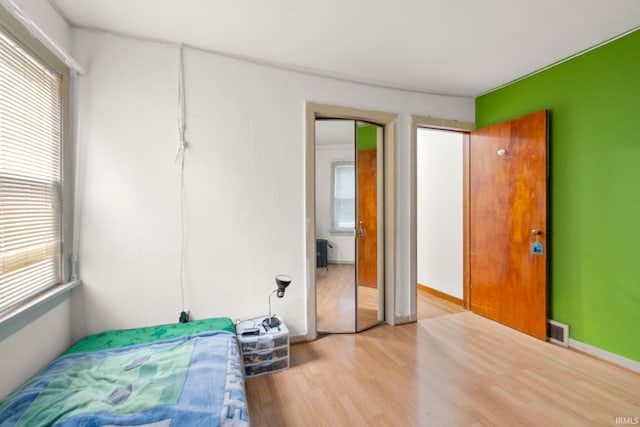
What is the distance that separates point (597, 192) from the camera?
221 cm

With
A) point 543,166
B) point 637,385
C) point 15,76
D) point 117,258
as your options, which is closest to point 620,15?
point 543,166

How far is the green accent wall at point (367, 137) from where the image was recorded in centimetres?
301

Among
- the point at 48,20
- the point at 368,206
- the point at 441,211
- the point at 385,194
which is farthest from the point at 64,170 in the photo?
the point at 441,211

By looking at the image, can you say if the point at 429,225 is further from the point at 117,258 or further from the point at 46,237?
the point at 46,237

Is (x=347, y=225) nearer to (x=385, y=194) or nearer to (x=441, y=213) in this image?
(x=385, y=194)

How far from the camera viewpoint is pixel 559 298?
2467mm

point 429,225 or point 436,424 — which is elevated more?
point 429,225

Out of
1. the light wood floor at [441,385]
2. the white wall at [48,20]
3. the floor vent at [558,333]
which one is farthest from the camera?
the floor vent at [558,333]

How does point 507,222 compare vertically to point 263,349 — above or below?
above

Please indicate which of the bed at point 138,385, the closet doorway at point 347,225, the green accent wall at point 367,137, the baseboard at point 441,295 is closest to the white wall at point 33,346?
the bed at point 138,385

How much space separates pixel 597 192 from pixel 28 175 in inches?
153

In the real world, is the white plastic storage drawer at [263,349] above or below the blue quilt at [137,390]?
below

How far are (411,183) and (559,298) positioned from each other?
1.67 m

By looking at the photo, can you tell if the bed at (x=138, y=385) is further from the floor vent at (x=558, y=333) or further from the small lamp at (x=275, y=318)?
the floor vent at (x=558, y=333)
